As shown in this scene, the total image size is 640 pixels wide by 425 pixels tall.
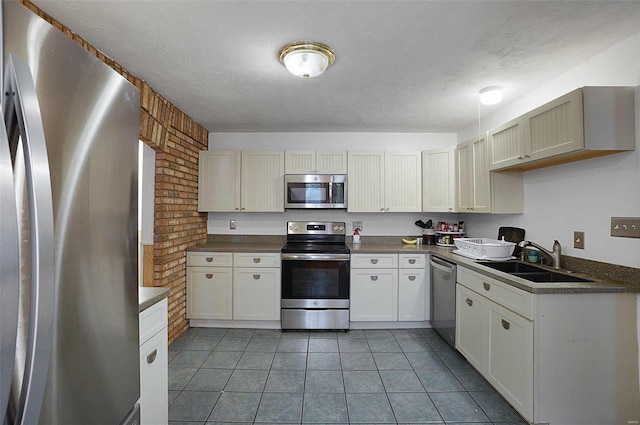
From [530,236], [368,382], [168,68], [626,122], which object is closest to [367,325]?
[368,382]

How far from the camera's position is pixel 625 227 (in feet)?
5.59

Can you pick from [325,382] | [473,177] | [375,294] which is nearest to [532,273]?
[473,177]

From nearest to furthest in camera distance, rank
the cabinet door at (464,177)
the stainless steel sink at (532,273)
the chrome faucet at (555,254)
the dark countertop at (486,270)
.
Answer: the dark countertop at (486,270) < the stainless steel sink at (532,273) < the chrome faucet at (555,254) < the cabinet door at (464,177)

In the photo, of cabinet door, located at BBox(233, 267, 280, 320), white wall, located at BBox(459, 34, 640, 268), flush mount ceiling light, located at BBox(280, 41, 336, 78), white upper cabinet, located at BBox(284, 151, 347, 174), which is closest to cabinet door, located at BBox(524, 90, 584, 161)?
white wall, located at BBox(459, 34, 640, 268)

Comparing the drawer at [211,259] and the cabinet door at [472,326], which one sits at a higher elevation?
the drawer at [211,259]

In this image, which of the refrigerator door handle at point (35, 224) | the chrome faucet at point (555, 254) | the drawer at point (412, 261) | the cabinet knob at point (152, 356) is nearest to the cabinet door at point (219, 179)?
the drawer at point (412, 261)

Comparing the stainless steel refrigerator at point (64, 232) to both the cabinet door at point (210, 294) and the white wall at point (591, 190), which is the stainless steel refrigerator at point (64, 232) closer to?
the cabinet door at point (210, 294)

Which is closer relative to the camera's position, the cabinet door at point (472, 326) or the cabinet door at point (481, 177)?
the cabinet door at point (472, 326)

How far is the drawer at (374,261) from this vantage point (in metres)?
3.13

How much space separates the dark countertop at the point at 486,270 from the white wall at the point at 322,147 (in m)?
0.20

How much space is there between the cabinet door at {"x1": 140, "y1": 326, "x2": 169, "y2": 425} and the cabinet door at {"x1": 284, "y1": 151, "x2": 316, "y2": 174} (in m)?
2.35

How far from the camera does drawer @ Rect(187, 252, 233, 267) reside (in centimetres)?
314

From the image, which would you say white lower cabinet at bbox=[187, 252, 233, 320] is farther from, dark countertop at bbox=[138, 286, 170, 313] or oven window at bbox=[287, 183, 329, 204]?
dark countertop at bbox=[138, 286, 170, 313]

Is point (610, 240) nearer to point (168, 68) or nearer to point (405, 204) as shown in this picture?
point (405, 204)
